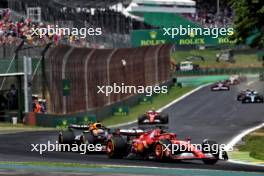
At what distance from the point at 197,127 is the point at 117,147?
17.2 meters

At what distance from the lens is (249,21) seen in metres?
31.5

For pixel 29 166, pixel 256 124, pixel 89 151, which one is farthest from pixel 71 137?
pixel 256 124

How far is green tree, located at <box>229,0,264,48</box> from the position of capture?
30250 millimetres

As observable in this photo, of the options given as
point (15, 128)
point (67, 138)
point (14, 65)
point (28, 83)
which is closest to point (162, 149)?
point (67, 138)

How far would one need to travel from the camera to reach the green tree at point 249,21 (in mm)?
30250

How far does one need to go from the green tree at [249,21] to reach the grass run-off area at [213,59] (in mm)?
12210

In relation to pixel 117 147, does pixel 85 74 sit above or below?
above

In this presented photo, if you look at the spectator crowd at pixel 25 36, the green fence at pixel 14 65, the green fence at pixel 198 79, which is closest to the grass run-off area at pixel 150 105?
the green fence at pixel 198 79

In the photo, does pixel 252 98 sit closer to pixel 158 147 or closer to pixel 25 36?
pixel 25 36

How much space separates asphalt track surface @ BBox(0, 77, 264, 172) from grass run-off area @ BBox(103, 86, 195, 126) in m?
0.54

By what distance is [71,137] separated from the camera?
22266 mm

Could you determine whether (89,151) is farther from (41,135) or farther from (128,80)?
(128,80)

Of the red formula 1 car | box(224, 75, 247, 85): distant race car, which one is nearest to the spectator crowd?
the red formula 1 car

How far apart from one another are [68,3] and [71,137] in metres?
20.7
